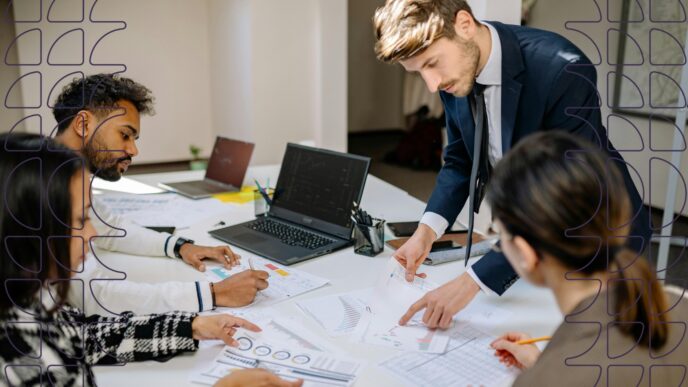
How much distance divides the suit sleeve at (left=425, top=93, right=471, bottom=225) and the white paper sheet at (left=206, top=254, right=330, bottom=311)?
15.1 inches

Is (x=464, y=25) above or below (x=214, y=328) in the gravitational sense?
above

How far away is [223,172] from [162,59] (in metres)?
3.57

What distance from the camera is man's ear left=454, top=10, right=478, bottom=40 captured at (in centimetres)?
130

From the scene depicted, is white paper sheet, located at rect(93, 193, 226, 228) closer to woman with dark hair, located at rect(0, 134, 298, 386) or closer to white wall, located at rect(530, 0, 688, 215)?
woman with dark hair, located at rect(0, 134, 298, 386)

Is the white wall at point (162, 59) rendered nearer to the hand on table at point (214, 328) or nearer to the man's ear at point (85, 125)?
the man's ear at point (85, 125)

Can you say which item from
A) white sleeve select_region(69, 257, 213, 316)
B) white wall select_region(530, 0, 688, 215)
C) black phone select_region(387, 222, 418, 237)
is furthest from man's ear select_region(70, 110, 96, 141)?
white wall select_region(530, 0, 688, 215)

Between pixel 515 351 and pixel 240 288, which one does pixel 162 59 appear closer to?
pixel 240 288

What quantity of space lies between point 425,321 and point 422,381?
0.22 meters

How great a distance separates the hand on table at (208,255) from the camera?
171cm

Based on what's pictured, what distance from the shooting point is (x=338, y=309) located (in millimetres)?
1408

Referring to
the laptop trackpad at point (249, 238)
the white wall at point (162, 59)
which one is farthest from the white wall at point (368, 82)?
the laptop trackpad at point (249, 238)

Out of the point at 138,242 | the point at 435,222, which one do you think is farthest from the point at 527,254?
the point at 138,242

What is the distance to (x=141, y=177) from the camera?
111 inches

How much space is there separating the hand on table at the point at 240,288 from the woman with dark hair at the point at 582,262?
75 cm
